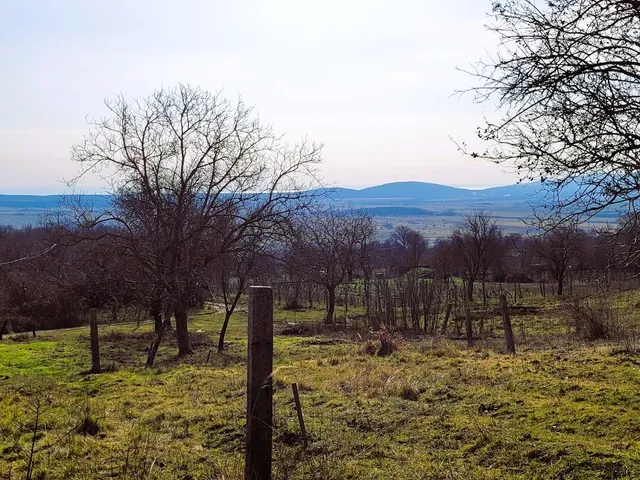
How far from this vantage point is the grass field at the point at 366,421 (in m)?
5.00

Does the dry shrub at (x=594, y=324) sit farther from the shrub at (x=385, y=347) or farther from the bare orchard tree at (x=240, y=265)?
the bare orchard tree at (x=240, y=265)

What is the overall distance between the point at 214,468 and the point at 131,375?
8.11 meters

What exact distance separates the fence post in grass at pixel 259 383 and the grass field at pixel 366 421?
0.22m

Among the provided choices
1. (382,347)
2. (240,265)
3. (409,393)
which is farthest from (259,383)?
(240,265)

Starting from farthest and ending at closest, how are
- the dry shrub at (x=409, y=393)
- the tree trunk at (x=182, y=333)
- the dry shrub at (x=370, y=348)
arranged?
the tree trunk at (x=182, y=333) < the dry shrub at (x=370, y=348) < the dry shrub at (x=409, y=393)

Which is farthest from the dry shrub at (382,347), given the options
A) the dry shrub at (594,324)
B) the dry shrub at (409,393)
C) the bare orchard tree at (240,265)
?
the dry shrub at (409,393)

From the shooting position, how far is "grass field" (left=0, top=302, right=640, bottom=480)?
16.4ft

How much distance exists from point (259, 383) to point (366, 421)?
331 cm

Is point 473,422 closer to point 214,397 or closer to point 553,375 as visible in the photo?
point 553,375

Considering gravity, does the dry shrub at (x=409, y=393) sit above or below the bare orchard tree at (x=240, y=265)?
below

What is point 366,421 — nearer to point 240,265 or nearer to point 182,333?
point 240,265

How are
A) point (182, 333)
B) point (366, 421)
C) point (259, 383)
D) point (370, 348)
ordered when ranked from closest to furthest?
point (259, 383) < point (366, 421) < point (370, 348) < point (182, 333)

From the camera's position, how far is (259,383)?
383 centimetres

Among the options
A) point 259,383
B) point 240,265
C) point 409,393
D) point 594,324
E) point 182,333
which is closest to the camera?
point 259,383
